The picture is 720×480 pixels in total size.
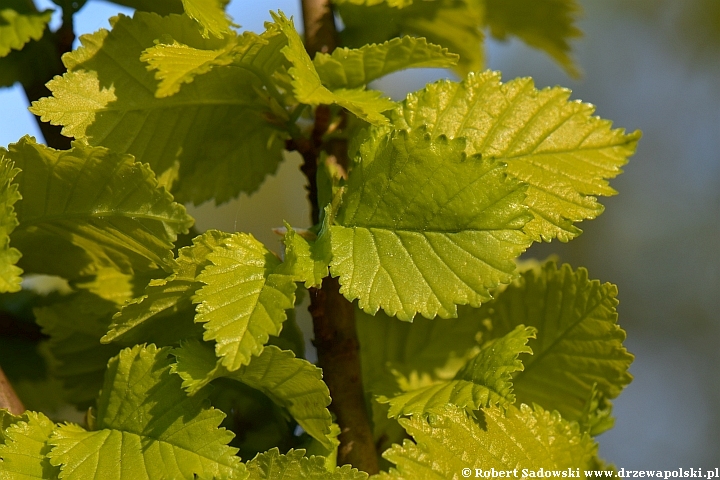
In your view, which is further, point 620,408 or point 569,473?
point 620,408

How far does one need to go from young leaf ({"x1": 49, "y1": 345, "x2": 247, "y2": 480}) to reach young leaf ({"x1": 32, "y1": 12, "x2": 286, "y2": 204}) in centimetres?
10

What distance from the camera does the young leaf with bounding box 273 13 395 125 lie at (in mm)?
289

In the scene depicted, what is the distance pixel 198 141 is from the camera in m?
0.36

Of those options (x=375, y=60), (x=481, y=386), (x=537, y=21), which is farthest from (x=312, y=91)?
(x=537, y=21)

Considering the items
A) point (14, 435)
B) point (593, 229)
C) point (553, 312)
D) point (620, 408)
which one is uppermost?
point (593, 229)

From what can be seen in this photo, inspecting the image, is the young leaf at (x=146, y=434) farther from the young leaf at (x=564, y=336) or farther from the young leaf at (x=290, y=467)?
the young leaf at (x=564, y=336)

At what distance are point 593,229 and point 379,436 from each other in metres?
2.01

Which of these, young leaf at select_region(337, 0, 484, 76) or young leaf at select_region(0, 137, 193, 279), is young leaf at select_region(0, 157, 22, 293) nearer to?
young leaf at select_region(0, 137, 193, 279)

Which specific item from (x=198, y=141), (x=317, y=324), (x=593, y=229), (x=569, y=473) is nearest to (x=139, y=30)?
(x=198, y=141)

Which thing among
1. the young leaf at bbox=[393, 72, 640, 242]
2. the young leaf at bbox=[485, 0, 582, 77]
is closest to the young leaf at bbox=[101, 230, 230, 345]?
the young leaf at bbox=[393, 72, 640, 242]

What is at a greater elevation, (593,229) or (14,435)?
(593,229)

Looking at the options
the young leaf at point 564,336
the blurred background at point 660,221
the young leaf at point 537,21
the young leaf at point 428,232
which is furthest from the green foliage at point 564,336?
the blurred background at point 660,221

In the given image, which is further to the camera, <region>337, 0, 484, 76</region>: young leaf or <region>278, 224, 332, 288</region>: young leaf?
<region>337, 0, 484, 76</region>: young leaf

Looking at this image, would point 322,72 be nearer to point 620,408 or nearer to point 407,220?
point 407,220
